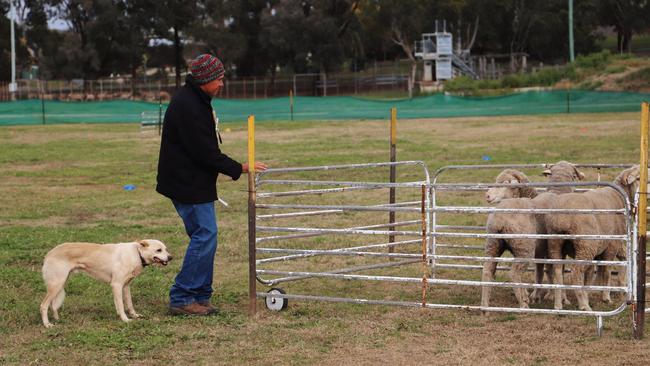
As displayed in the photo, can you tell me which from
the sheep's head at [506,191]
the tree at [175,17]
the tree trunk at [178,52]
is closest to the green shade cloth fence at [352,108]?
the tree at [175,17]

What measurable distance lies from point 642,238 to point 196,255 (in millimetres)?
3764

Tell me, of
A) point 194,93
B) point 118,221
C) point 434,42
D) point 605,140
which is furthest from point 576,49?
point 194,93

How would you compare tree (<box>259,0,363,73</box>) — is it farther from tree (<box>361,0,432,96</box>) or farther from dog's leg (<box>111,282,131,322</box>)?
dog's leg (<box>111,282,131,322</box>)

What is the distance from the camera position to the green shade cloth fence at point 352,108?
4200 centimetres

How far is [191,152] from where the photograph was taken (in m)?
8.74

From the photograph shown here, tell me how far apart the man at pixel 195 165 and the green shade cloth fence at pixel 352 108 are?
108ft

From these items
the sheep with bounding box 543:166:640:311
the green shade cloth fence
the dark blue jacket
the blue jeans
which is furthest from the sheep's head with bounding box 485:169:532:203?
the green shade cloth fence

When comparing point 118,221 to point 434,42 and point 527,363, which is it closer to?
point 527,363

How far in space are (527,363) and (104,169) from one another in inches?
700

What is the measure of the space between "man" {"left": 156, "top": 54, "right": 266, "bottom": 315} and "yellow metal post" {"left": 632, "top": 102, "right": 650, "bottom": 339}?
10.5 feet

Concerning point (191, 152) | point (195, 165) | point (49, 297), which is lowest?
point (49, 297)

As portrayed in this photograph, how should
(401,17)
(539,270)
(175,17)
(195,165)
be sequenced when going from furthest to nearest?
1. (401,17)
2. (175,17)
3. (539,270)
4. (195,165)

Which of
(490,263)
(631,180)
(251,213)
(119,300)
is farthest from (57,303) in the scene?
(631,180)

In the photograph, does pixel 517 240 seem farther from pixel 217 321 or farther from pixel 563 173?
pixel 217 321
